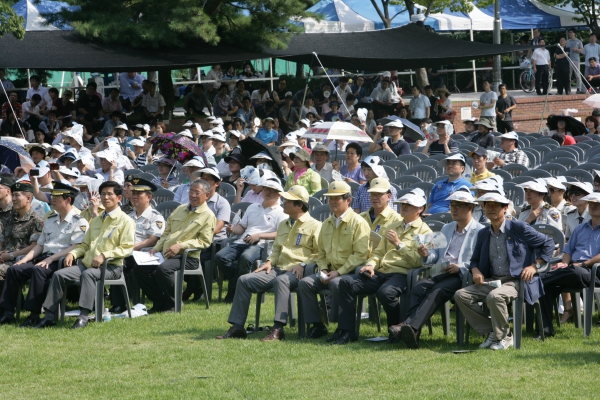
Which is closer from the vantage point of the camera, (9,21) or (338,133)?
(338,133)

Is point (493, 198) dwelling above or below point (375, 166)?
below

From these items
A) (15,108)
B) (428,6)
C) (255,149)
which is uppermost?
(428,6)

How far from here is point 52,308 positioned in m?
9.33

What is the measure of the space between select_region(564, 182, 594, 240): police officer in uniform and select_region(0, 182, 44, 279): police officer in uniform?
538 centimetres

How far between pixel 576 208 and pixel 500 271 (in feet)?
5.53

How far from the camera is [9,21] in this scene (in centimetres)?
1652

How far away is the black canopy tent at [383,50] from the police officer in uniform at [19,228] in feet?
33.5

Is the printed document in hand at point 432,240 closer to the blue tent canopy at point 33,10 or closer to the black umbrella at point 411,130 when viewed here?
the black umbrella at point 411,130

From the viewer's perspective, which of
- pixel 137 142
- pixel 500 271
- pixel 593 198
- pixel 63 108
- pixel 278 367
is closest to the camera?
pixel 278 367

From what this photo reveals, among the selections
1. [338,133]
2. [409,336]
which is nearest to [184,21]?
[338,133]

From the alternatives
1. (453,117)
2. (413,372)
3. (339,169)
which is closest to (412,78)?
(453,117)

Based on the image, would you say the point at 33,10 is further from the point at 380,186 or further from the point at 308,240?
the point at 380,186

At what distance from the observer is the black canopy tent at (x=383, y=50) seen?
20.2 meters

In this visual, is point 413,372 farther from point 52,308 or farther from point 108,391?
point 52,308
